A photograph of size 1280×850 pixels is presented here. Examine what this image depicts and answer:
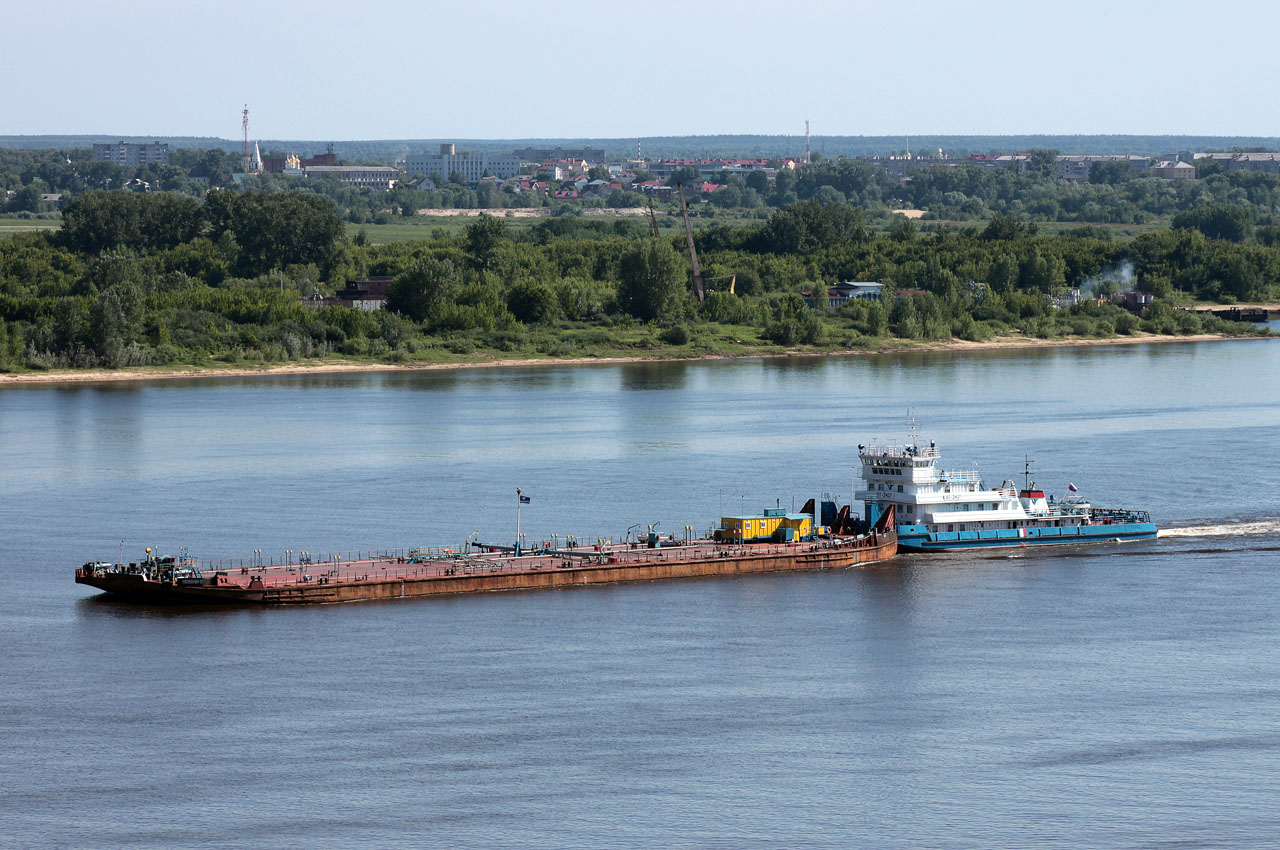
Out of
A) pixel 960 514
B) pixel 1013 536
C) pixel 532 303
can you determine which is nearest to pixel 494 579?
pixel 960 514

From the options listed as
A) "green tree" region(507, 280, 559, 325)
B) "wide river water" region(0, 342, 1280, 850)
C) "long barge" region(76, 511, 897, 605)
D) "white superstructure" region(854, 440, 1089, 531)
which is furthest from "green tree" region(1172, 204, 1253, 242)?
"long barge" region(76, 511, 897, 605)

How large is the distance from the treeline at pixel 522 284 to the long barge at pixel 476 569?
2468 inches

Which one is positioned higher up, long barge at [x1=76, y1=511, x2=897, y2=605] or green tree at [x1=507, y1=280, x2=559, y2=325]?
green tree at [x1=507, y1=280, x2=559, y2=325]

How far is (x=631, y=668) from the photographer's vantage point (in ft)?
141

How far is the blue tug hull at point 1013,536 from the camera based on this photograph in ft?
196

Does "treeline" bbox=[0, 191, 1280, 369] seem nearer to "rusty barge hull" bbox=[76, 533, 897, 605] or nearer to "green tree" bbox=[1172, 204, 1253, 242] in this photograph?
"green tree" bbox=[1172, 204, 1253, 242]

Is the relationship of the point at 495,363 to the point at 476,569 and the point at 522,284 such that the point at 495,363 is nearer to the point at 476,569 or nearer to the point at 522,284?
the point at 522,284

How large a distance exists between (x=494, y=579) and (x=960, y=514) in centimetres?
1670

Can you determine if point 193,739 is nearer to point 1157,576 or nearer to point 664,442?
point 1157,576

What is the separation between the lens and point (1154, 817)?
3362cm

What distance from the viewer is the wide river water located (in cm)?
3394

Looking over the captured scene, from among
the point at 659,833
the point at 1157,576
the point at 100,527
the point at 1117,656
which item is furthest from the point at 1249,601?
the point at 100,527

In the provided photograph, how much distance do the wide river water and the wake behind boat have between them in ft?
3.81

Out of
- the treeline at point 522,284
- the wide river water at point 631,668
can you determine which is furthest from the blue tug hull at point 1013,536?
the treeline at point 522,284
